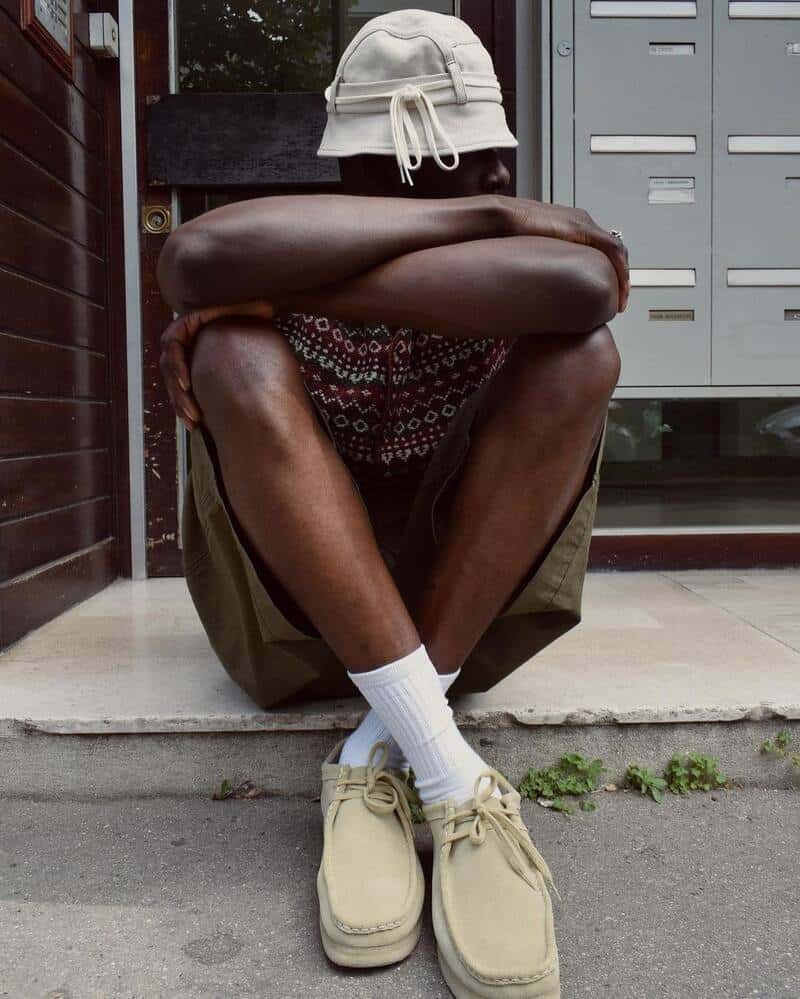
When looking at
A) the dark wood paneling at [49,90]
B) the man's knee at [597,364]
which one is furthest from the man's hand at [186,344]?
the dark wood paneling at [49,90]

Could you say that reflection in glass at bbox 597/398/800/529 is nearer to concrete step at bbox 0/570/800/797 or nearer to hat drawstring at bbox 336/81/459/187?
concrete step at bbox 0/570/800/797

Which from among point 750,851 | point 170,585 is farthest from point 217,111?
point 750,851

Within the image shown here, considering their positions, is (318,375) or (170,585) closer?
(318,375)

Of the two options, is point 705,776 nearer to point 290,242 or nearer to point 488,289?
point 488,289

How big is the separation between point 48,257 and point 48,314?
14cm

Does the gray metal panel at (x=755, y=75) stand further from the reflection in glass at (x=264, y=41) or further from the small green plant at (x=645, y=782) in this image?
the small green plant at (x=645, y=782)

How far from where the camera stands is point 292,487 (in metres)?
1.24

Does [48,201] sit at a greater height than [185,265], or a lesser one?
greater

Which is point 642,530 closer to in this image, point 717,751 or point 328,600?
point 717,751

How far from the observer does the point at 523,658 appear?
1.57 metres

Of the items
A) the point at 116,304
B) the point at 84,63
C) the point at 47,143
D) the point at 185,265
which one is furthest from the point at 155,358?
the point at 185,265

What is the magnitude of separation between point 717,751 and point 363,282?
3.30 ft

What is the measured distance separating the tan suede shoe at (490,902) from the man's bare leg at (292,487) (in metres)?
0.22

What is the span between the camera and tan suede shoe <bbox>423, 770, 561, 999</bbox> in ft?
3.43
